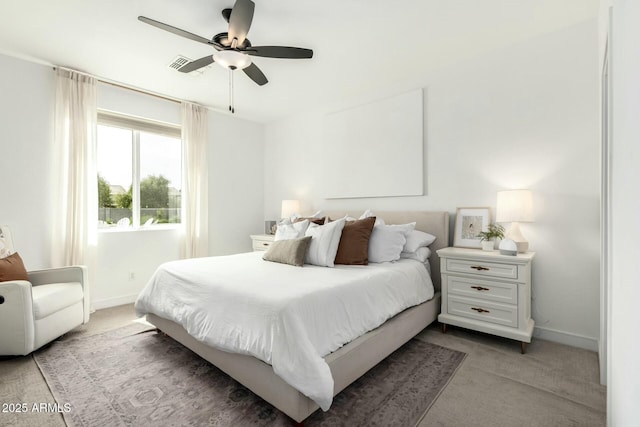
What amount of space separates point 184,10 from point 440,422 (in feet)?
10.6

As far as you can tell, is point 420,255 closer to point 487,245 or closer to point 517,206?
point 487,245

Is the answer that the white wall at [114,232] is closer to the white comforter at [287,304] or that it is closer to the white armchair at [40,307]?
the white armchair at [40,307]

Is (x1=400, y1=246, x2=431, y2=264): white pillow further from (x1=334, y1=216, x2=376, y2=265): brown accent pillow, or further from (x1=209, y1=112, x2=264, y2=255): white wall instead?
(x1=209, y1=112, x2=264, y2=255): white wall

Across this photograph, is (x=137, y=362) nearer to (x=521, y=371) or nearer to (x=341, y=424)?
(x=341, y=424)

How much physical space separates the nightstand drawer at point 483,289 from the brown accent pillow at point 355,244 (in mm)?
830

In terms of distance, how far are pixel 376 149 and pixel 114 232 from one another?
3.39 meters

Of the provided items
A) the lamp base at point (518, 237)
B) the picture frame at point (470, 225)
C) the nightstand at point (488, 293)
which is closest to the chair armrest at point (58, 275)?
the nightstand at point (488, 293)

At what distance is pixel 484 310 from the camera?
255 cm

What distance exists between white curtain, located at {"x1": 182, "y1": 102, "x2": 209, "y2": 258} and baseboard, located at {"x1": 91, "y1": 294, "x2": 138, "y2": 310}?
0.81 metres

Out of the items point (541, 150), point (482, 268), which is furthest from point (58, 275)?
point (541, 150)

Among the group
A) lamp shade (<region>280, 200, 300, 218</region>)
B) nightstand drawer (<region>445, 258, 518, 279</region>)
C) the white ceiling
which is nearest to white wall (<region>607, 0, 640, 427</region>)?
nightstand drawer (<region>445, 258, 518, 279</region>)

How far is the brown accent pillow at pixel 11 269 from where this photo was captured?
2.36m

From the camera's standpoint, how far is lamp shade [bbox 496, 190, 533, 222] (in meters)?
2.47

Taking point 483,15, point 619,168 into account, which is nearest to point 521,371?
point 619,168
